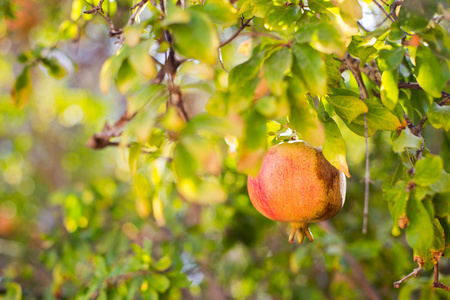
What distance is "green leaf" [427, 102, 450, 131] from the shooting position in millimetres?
653

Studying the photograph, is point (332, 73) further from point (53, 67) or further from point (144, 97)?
point (53, 67)

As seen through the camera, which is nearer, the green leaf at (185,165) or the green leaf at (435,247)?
the green leaf at (185,165)

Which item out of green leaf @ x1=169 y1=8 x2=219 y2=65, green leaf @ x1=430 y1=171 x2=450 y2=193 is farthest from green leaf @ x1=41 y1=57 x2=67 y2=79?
green leaf @ x1=430 y1=171 x2=450 y2=193

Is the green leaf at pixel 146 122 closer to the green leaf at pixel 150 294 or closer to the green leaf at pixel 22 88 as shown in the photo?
the green leaf at pixel 150 294

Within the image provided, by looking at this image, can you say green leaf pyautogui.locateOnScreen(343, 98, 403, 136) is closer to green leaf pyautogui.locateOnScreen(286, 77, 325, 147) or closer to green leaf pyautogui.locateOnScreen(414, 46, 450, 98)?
green leaf pyautogui.locateOnScreen(414, 46, 450, 98)

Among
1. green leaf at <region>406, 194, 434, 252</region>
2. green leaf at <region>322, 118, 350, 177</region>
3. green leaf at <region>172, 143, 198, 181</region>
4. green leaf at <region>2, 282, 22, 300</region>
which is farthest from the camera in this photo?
green leaf at <region>2, 282, 22, 300</region>

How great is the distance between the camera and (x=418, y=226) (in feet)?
1.75

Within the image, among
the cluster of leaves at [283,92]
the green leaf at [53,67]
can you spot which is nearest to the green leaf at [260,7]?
the cluster of leaves at [283,92]

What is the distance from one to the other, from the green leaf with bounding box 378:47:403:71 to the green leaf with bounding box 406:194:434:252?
199 mm

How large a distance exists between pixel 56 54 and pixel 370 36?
3.41 feet

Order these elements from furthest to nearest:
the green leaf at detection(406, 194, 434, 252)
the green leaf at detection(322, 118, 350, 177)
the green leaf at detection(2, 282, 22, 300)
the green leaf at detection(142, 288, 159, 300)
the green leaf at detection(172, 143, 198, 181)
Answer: the green leaf at detection(2, 282, 22, 300) < the green leaf at detection(142, 288, 159, 300) < the green leaf at detection(322, 118, 350, 177) < the green leaf at detection(406, 194, 434, 252) < the green leaf at detection(172, 143, 198, 181)

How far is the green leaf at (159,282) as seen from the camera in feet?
3.21

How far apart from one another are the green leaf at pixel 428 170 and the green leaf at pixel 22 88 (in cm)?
118

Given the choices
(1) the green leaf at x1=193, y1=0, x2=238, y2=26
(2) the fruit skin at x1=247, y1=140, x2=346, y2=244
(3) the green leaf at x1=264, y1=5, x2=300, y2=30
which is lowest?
(2) the fruit skin at x1=247, y1=140, x2=346, y2=244
